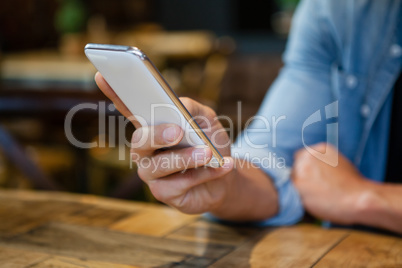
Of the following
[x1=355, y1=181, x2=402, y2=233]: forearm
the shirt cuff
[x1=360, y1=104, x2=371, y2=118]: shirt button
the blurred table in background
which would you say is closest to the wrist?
[x1=355, y1=181, x2=402, y2=233]: forearm

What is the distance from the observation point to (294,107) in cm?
113

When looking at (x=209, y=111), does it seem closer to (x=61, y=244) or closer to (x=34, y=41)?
(x=61, y=244)

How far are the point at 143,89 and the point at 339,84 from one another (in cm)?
65

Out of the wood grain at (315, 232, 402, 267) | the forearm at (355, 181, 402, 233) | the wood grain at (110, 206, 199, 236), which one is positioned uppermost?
the forearm at (355, 181, 402, 233)

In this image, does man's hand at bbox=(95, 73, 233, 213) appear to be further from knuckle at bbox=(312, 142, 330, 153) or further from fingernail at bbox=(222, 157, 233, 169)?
knuckle at bbox=(312, 142, 330, 153)

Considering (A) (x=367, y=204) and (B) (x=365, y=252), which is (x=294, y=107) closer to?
(A) (x=367, y=204)

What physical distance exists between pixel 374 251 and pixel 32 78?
3.11 meters

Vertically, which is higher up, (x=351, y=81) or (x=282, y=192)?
(x=351, y=81)

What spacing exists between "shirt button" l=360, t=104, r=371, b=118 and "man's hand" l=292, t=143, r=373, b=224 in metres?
0.16

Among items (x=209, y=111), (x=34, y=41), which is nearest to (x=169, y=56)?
(x=34, y=41)

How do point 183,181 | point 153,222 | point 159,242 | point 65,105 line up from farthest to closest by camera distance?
point 65,105
point 153,222
point 159,242
point 183,181

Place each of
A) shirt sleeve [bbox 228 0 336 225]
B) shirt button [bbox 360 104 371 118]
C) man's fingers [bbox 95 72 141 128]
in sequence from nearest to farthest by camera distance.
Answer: man's fingers [bbox 95 72 141 128], shirt sleeve [bbox 228 0 336 225], shirt button [bbox 360 104 371 118]

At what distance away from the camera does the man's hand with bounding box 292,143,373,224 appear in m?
0.99

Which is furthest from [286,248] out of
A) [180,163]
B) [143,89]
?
[143,89]
